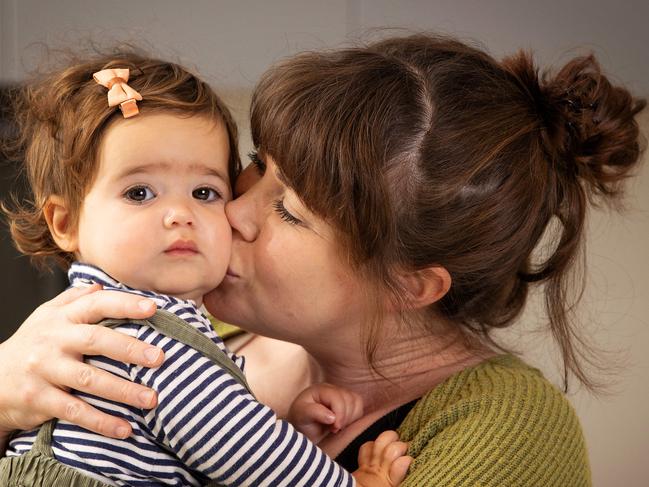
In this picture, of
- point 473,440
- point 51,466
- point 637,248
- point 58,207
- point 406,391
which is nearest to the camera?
point 51,466

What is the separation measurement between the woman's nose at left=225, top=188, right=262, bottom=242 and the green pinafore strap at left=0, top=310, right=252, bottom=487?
0.81ft

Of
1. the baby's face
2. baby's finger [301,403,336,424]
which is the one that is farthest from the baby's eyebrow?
baby's finger [301,403,336,424]

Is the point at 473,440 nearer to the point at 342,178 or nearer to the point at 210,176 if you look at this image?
the point at 342,178

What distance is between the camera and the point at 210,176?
4.25ft

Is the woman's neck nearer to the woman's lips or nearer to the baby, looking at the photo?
the baby

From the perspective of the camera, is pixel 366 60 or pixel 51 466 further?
pixel 366 60

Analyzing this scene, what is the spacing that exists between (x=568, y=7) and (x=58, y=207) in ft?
5.66

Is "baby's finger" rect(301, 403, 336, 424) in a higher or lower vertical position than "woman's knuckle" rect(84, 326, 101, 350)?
lower

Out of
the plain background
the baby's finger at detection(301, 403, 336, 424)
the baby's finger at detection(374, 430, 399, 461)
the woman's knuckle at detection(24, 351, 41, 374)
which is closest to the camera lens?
the woman's knuckle at detection(24, 351, 41, 374)

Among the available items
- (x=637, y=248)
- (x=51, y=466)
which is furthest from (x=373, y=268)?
(x=637, y=248)

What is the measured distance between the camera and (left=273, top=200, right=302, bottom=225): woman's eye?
53.0 inches

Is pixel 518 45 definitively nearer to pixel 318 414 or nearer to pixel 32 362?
pixel 318 414

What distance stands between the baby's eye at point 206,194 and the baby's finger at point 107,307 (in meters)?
0.22

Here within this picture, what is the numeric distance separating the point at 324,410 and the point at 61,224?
1.60 feet
